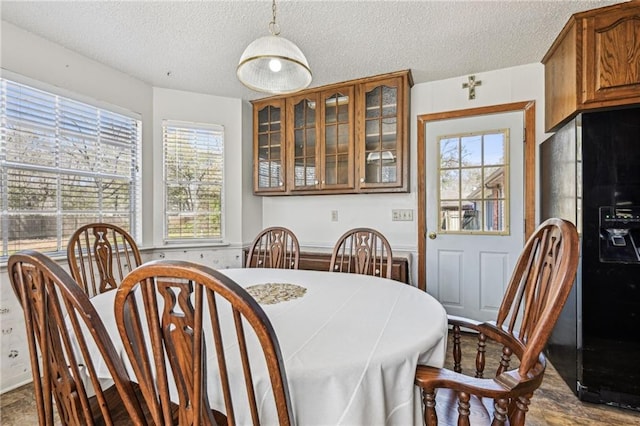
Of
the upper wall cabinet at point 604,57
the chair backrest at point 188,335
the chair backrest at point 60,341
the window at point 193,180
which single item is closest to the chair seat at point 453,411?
the chair backrest at point 188,335

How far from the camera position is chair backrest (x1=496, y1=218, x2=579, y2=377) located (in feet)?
2.54

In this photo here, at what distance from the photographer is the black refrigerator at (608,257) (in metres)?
1.74

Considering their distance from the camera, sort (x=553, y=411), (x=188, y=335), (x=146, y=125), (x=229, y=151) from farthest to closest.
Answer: (x=229, y=151) < (x=146, y=125) < (x=553, y=411) < (x=188, y=335)

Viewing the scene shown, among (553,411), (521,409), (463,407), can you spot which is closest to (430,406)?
(463,407)

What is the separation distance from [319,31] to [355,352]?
2040 millimetres

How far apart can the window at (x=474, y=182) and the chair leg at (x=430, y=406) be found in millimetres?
2262

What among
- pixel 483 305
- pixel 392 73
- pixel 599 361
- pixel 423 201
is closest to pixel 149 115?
pixel 392 73

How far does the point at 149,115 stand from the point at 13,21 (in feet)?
3.55

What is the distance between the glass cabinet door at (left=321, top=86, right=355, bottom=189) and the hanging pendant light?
4.29 feet

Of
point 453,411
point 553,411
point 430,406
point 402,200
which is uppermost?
point 402,200

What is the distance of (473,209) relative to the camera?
2.82m

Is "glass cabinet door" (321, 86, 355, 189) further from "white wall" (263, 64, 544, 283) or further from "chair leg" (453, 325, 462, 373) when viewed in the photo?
"chair leg" (453, 325, 462, 373)

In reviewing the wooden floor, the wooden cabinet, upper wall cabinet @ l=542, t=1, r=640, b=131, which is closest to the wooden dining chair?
the wooden floor

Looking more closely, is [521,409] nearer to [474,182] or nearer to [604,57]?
[604,57]
